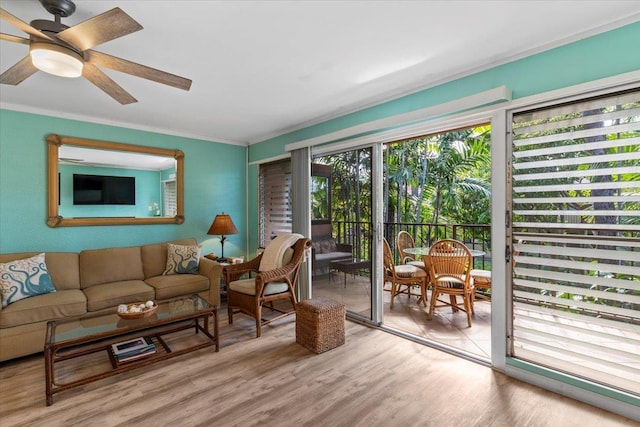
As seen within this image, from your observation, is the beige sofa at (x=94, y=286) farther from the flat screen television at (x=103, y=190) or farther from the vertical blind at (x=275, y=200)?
the vertical blind at (x=275, y=200)

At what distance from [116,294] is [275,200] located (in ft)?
7.87

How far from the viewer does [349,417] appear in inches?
74.5

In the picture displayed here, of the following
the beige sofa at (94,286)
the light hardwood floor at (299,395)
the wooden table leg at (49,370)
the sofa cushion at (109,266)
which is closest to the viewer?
the light hardwood floor at (299,395)

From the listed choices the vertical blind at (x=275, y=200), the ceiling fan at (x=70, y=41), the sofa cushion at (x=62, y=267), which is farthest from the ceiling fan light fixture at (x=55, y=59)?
the vertical blind at (x=275, y=200)

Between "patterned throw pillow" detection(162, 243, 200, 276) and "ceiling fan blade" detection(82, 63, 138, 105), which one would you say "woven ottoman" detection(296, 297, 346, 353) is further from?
"ceiling fan blade" detection(82, 63, 138, 105)

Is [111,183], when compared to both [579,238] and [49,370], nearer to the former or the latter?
[49,370]

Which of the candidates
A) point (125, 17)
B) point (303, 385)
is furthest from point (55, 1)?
point (303, 385)

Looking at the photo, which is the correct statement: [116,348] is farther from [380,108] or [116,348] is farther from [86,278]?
[380,108]

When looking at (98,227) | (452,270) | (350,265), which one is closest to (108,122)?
(98,227)

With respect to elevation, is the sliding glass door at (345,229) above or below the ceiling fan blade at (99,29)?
below

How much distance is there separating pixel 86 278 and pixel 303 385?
280 cm

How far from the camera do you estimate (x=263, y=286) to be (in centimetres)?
313

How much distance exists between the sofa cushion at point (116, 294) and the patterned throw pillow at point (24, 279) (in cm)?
37

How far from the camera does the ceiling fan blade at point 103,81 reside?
1.97 meters
